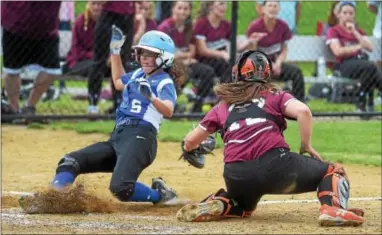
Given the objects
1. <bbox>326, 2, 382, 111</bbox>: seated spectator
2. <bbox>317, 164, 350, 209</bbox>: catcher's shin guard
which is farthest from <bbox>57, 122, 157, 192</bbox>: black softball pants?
<bbox>326, 2, 382, 111</bbox>: seated spectator

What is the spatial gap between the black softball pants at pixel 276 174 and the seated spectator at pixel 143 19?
679 cm

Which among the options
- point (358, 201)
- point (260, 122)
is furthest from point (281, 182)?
point (358, 201)

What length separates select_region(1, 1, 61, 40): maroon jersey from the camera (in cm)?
1223

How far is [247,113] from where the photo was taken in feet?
21.4

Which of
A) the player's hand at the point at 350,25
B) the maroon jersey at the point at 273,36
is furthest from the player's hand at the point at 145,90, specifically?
the player's hand at the point at 350,25

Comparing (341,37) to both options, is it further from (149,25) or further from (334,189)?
(334,189)

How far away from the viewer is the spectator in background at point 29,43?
12281mm

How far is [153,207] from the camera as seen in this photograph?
748 centimetres

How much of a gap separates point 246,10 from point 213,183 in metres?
7.16

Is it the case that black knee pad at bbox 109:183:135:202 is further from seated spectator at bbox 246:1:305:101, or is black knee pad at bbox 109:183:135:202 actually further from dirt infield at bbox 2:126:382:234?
seated spectator at bbox 246:1:305:101

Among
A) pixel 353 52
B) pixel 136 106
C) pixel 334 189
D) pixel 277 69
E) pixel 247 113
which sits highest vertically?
pixel 247 113

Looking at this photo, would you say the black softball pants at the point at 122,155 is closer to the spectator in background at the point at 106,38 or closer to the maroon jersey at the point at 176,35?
the spectator in background at the point at 106,38

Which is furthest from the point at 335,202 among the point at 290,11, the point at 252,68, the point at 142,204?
the point at 290,11

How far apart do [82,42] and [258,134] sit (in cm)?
732
